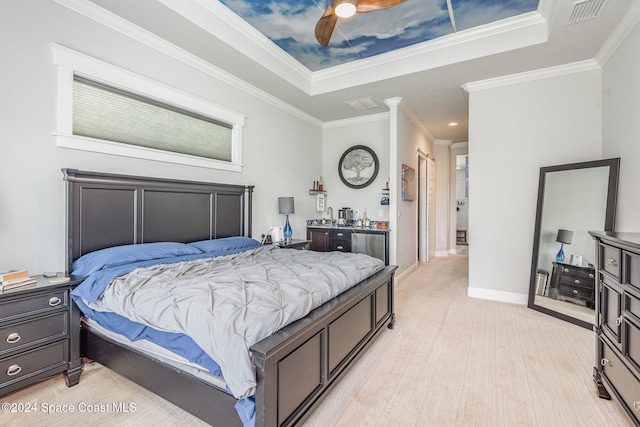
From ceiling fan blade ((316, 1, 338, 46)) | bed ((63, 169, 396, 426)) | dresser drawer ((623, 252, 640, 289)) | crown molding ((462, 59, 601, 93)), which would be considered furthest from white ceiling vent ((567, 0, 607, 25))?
bed ((63, 169, 396, 426))

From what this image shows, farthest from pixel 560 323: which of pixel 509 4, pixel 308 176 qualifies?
pixel 308 176

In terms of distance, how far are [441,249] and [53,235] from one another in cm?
749

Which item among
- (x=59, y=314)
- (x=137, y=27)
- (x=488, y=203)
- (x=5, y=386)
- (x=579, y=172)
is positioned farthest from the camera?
(x=488, y=203)

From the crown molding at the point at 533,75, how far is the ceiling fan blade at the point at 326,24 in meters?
2.35

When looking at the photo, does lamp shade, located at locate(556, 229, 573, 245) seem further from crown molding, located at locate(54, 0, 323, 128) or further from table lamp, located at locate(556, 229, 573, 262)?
crown molding, located at locate(54, 0, 323, 128)

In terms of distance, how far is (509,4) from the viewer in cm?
287

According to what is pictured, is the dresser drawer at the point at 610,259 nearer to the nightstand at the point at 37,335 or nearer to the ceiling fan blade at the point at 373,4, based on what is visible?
the ceiling fan blade at the point at 373,4

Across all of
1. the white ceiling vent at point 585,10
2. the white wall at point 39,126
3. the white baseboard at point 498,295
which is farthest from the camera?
the white baseboard at point 498,295

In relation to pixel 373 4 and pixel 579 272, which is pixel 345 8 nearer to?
pixel 373 4

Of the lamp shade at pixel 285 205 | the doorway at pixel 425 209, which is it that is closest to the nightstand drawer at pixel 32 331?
the lamp shade at pixel 285 205

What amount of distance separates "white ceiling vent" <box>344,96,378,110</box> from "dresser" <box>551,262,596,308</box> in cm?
326

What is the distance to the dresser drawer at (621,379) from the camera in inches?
59.1

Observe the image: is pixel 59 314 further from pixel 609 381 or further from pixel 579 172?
pixel 579 172

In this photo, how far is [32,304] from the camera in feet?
6.22
